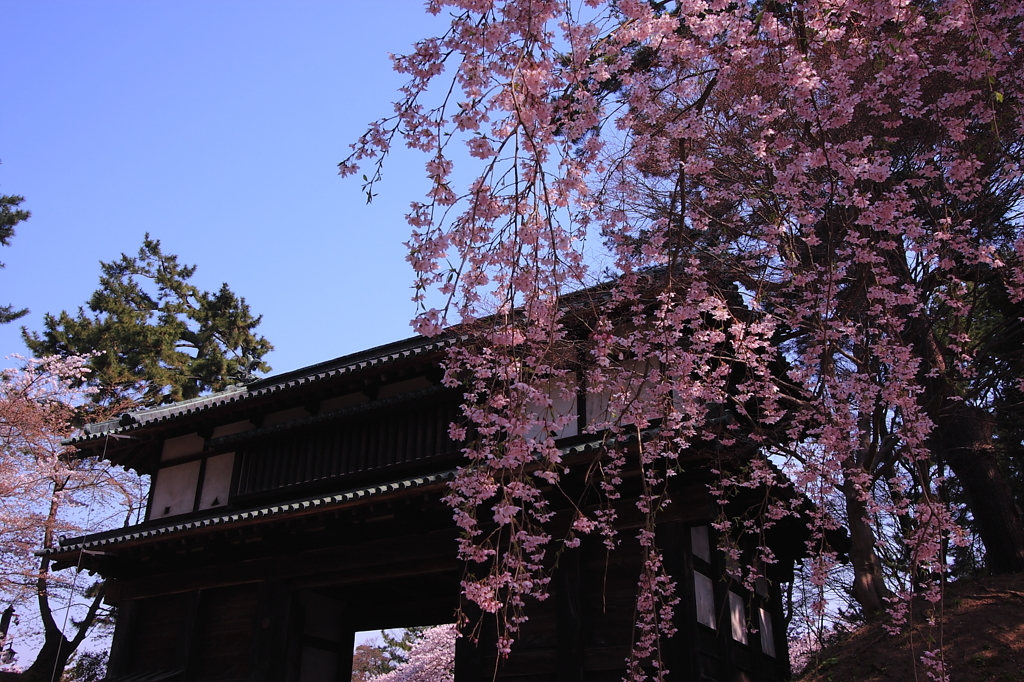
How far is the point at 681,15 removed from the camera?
5273 mm

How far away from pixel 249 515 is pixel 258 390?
2342 millimetres

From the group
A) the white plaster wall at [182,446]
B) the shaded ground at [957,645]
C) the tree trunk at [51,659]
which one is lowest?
the shaded ground at [957,645]

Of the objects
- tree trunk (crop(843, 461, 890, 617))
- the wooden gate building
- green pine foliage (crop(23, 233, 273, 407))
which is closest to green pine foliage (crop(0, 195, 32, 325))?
green pine foliage (crop(23, 233, 273, 407))

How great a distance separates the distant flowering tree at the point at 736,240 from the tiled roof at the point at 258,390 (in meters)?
2.14

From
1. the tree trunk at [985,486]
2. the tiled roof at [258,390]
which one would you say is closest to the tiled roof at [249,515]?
the tiled roof at [258,390]

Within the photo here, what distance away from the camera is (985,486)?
10156 millimetres

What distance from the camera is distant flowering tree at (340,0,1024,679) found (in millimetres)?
4828

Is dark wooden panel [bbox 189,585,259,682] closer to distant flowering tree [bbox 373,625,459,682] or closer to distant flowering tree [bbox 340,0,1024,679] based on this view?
distant flowering tree [bbox 340,0,1024,679]

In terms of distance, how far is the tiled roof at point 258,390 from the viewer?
10.5 metres

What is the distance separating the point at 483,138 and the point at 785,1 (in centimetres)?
243

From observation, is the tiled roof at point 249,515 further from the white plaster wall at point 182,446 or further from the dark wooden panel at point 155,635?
the white plaster wall at point 182,446

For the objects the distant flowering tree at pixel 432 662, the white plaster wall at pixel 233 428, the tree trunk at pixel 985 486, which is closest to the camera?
the tree trunk at pixel 985 486

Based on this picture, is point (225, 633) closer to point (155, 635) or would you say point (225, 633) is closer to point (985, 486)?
point (155, 635)

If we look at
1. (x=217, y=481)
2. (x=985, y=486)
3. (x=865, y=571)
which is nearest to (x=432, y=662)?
(x=217, y=481)
